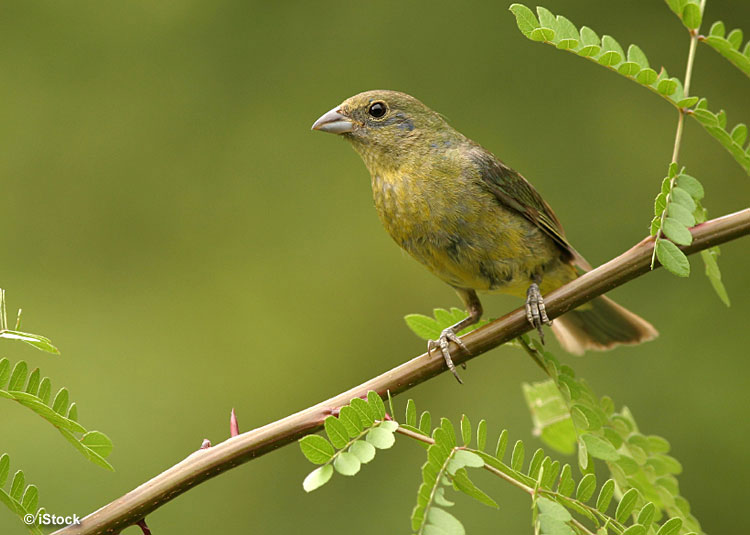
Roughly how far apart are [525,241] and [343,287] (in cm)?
364

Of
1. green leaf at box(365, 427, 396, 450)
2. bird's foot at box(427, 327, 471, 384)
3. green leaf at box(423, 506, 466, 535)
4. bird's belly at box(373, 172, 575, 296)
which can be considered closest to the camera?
green leaf at box(423, 506, 466, 535)

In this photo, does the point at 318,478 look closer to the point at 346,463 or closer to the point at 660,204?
the point at 346,463

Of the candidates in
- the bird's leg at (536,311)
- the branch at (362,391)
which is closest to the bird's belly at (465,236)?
the bird's leg at (536,311)

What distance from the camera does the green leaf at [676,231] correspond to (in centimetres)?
236

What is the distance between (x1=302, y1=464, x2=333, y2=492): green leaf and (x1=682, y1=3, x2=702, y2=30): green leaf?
1622 mm

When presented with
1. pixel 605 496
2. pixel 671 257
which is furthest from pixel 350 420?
pixel 671 257

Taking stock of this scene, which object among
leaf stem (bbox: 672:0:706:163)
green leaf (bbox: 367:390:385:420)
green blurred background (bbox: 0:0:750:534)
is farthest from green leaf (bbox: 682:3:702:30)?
green blurred background (bbox: 0:0:750:534)

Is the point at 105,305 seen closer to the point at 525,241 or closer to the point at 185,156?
the point at 185,156

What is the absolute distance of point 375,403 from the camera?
2.21 meters

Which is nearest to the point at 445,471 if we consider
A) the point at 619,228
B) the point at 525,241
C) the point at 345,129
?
the point at 525,241

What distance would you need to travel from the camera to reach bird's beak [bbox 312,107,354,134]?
3760 millimetres

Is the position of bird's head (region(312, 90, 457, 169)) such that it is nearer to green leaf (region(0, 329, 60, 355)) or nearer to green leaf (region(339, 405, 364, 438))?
green leaf (region(339, 405, 364, 438))

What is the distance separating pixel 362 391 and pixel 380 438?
227mm

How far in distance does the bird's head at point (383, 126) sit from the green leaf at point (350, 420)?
5.54ft
